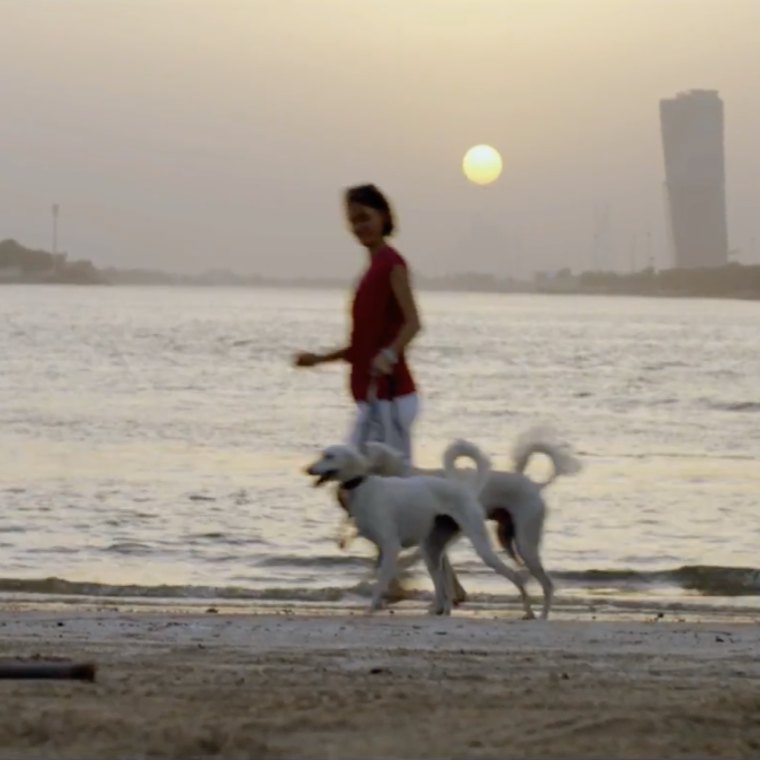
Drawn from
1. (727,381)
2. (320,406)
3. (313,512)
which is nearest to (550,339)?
(727,381)

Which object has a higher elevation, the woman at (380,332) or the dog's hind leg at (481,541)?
the woman at (380,332)

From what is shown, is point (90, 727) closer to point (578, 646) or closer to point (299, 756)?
point (299, 756)

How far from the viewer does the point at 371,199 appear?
→ 799cm

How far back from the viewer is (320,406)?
3153cm

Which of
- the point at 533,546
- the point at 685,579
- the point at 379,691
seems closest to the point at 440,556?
the point at 533,546

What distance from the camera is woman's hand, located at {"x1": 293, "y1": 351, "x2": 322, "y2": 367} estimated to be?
8.16 metres

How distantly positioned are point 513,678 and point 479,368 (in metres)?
42.2

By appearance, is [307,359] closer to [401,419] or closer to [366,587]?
[401,419]

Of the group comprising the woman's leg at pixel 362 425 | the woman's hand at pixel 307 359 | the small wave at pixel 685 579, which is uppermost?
the woman's hand at pixel 307 359

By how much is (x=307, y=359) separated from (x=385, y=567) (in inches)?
40.5

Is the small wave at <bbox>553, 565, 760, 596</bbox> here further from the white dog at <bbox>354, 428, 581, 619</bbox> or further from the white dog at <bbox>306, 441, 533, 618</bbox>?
the white dog at <bbox>306, 441, 533, 618</bbox>

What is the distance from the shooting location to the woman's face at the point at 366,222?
7.97m

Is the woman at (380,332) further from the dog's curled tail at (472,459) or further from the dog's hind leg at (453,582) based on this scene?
the dog's hind leg at (453,582)

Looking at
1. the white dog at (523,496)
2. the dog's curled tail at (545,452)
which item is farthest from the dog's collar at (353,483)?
the dog's curled tail at (545,452)
